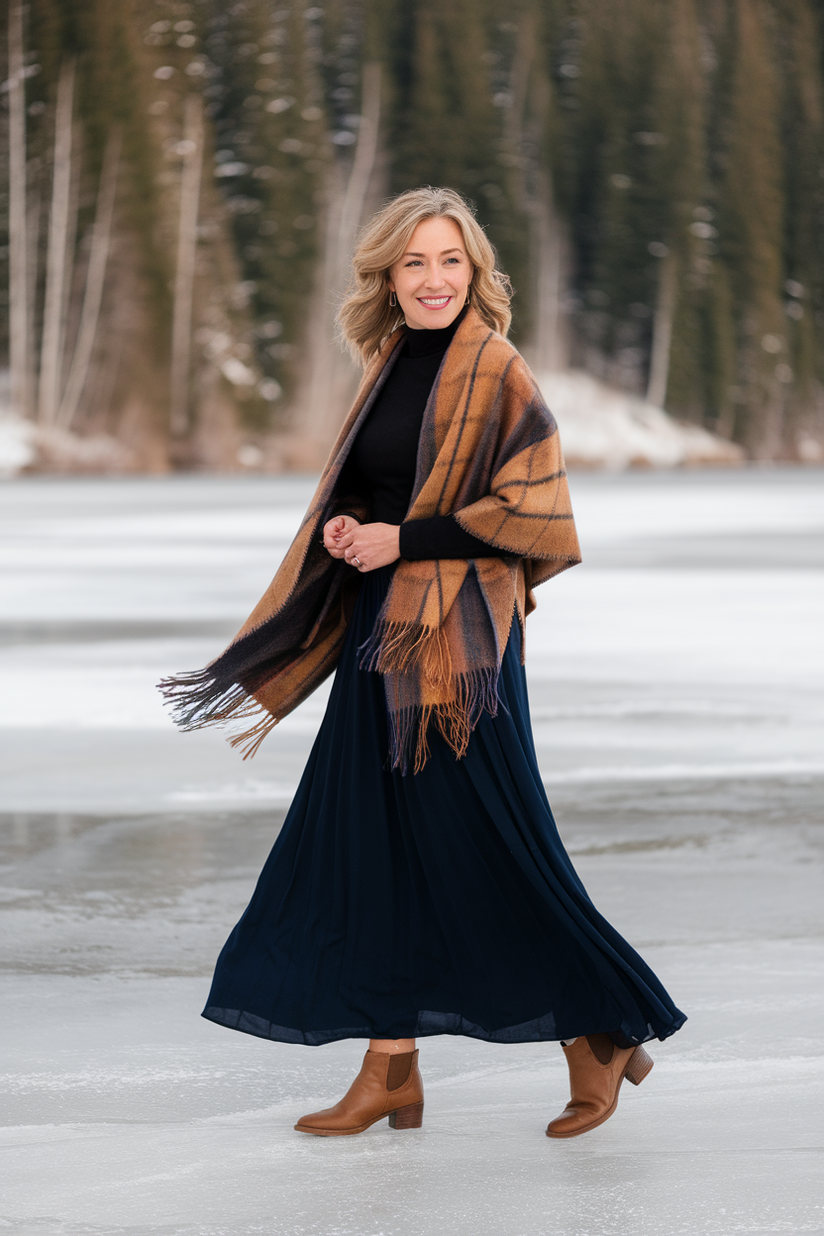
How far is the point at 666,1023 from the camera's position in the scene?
288 centimetres

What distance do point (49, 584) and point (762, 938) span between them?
974cm

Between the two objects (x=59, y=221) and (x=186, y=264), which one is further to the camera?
(x=186, y=264)

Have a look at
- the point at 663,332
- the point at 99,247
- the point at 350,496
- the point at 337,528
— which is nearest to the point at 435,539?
the point at 337,528

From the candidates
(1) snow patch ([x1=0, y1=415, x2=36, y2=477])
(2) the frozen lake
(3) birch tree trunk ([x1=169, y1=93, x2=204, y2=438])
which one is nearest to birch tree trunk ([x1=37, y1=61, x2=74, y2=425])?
(1) snow patch ([x1=0, y1=415, x2=36, y2=477])

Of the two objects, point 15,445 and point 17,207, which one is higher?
point 17,207

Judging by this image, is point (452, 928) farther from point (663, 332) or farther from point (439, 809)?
point (663, 332)

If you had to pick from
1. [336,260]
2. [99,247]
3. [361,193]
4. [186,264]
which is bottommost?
[186,264]

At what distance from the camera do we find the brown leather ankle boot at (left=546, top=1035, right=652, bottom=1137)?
2904mm

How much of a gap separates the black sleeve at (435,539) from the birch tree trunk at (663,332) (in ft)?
150

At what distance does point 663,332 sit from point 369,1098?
46.3 metres

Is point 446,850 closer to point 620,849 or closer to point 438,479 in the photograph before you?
point 438,479

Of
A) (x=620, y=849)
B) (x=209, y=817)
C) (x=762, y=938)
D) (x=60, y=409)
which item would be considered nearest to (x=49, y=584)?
(x=209, y=817)

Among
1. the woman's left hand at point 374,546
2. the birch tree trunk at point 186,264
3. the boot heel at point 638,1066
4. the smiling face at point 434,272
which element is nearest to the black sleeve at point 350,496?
the woman's left hand at point 374,546

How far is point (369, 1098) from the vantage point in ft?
9.53
